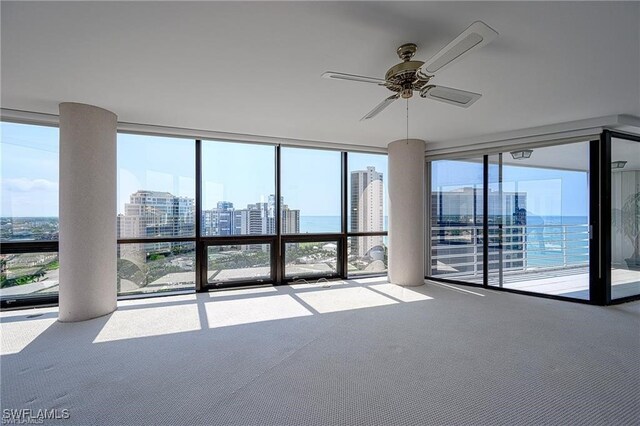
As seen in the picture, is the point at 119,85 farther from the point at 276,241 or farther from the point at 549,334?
the point at 549,334

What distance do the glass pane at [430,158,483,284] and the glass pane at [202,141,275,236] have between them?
116 inches

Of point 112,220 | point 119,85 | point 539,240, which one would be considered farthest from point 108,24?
point 539,240

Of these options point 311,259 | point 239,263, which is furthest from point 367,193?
point 239,263

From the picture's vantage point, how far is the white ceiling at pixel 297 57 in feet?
6.22

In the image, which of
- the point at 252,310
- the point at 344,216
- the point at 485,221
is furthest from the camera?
the point at 344,216

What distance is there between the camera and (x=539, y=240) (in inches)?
181

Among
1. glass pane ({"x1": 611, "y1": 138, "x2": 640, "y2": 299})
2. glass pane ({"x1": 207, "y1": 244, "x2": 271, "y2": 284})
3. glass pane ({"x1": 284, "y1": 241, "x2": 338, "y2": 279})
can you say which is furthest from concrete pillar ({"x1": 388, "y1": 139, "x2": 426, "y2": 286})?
glass pane ({"x1": 611, "y1": 138, "x2": 640, "y2": 299})

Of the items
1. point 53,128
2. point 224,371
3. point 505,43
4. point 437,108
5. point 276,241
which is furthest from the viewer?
point 276,241

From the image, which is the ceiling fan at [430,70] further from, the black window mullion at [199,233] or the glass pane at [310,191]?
the black window mullion at [199,233]

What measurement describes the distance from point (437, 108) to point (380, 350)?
106 inches

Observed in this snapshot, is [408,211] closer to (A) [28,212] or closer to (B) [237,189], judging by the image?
(B) [237,189]

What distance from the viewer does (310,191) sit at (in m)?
5.53

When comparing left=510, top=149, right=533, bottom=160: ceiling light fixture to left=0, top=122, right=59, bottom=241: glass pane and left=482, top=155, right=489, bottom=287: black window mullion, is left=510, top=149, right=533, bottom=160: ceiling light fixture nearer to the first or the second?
left=482, top=155, right=489, bottom=287: black window mullion

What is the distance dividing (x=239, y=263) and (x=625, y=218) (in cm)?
565
